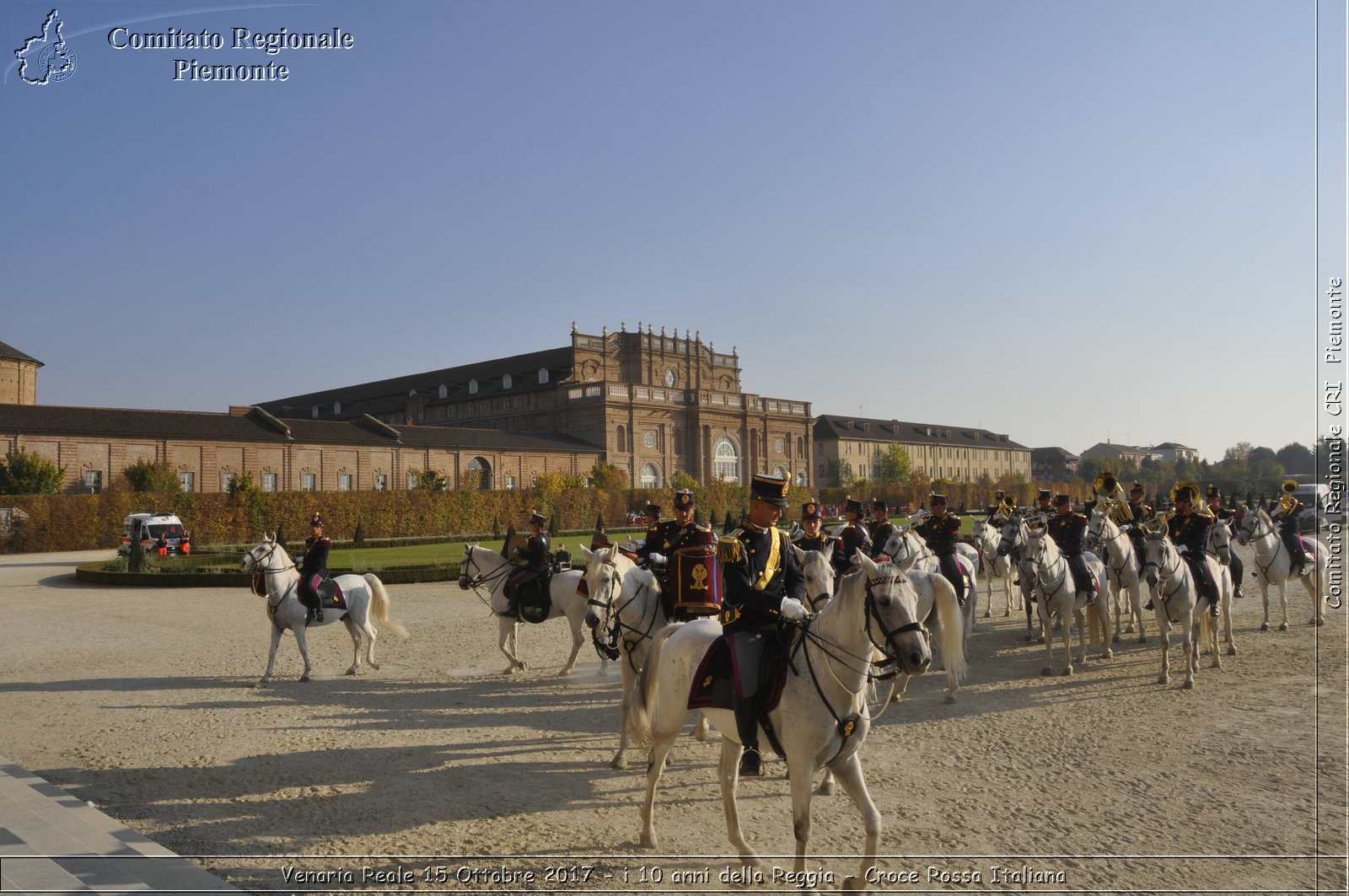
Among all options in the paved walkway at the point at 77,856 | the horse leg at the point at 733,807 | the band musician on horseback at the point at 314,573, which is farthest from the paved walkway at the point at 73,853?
the band musician on horseback at the point at 314,573

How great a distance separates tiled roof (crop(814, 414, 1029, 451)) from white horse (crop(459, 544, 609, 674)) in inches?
3541

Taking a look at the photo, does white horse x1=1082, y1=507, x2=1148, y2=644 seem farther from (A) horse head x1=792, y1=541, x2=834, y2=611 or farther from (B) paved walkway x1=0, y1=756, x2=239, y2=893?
(B) paved walkway x1=0, y1=756, x2=239, y2=893

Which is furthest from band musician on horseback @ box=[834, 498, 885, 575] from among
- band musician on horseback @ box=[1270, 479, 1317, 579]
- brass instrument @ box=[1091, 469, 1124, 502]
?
band musician on horseback @ box=[1270, 479, 1317, 579]

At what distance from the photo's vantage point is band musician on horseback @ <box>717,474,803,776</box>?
5.59 metres

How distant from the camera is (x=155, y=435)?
5147 centimetres

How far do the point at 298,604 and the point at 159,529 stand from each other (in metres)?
28.3

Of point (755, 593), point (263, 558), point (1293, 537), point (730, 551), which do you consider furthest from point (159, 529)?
point (1293, 537)

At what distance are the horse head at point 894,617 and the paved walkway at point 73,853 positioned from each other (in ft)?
14.0

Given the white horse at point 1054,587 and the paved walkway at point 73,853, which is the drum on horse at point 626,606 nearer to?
the paved walkway at point 73,853

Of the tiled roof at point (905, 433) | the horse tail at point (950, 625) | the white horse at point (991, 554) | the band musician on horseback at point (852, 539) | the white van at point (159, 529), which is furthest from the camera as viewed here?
the tiled roof at point (905, 433)

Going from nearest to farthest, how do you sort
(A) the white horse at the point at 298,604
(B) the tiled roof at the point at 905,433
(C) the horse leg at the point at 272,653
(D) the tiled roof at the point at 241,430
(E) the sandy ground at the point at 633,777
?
1. (E) the sandy ground at the point at 633,777
2. (C) the horse leg at the point at 272,653
3. (A) the white horse at the point at 298,604
4. (D) the tiled roof at the point at 241,430
5. (B) the tiled roof at the point at 905,433

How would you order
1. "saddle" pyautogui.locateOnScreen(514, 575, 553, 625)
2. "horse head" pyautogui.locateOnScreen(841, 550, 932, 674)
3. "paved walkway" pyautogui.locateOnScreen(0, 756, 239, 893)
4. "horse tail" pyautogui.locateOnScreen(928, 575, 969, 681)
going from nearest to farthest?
1. "horse head" pyautogui.locateOnScreen(841, 550, 932, 674)
2. "paved walkway" pyautogui.locateOnScreen(0, 756, 239, 893)
3. "horse tail" pyautogui.locateOnScreen(928, 575, 969, 681)
4. "saddle" pyautogui.locateOnScreen(514, 575, 553, 625)

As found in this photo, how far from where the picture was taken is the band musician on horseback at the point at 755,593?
18.3 feet

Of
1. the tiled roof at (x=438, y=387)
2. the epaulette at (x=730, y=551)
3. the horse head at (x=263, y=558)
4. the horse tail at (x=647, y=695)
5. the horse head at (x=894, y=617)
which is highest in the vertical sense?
the tiled roof at (x=438, y=387)
